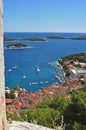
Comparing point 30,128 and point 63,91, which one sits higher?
point 30,128

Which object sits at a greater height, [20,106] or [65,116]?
[65,116]

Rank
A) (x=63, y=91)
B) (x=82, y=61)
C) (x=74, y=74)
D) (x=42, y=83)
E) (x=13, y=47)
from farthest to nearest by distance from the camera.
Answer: (x=13, y=47), (x=82, y=61), (x=74, y=74), (x=42, y=83), (x=63, y=91)

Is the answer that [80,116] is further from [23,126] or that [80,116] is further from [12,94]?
[12,94]

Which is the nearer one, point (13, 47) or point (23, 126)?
point (23, 126)


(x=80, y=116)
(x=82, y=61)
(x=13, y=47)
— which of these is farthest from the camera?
(x=13, y=47)

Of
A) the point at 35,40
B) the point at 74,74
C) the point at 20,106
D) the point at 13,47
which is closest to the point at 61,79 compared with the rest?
the point at 74,74

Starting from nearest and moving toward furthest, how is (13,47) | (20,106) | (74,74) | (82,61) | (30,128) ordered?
(30,128) → (20,106) → (74,74) → (82,61) → (13,47)

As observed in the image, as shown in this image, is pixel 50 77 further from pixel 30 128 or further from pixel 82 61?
pixel 30 128

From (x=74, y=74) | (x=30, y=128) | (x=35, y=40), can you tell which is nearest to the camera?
(x=30, y=128)

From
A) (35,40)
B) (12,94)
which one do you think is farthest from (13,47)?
(12,94)
